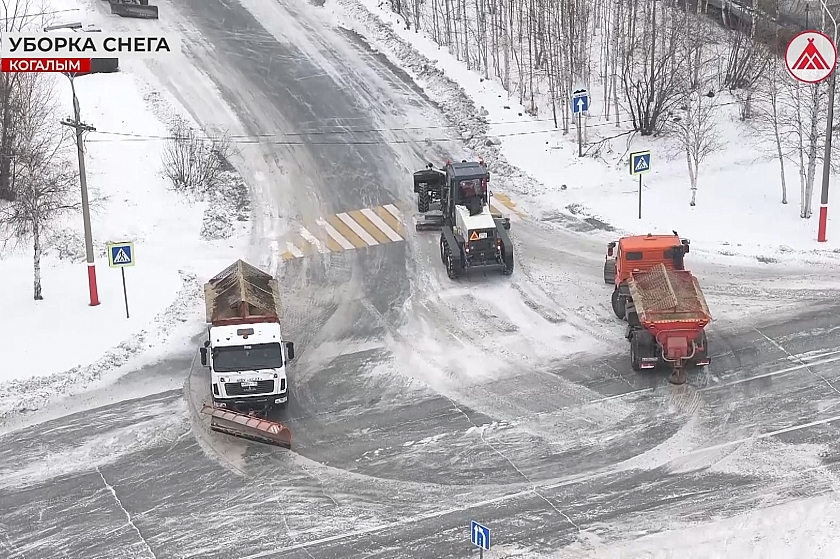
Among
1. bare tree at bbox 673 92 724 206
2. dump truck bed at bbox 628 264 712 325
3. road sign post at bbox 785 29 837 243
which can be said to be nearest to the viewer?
dump truck bed at bbox 628 264 712 325

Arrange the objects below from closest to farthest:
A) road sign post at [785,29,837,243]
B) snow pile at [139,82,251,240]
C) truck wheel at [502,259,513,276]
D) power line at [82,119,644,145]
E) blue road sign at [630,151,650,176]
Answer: truck wheel at [502,259,513,276]
road sign post at [785,29,837,243]
blue road sign at [630,151,650,176]
snow pile at [139,82,251,240]
power line at [82,119,644,145]

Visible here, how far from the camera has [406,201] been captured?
41.2 m

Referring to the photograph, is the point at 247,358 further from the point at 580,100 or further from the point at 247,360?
the point at 580,100

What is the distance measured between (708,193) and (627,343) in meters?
12.5

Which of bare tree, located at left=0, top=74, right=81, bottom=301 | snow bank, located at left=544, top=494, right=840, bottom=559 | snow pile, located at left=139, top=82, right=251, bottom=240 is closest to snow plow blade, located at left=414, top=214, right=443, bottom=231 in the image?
snow pile, located at left=139, top=82, right=251, bottom=240

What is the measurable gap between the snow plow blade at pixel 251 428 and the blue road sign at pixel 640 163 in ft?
57.2

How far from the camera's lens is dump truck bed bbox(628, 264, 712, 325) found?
1092 inches

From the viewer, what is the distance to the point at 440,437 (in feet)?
85.3

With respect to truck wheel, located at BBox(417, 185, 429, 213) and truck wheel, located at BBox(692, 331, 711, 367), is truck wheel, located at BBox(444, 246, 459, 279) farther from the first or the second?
truck wheel, located at BBox(692, 331, 711, 367)

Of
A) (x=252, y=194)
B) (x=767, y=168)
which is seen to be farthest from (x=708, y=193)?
(x=252, y=194)

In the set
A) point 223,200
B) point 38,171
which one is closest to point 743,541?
point 223,200

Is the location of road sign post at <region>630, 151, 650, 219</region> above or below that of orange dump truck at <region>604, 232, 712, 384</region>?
above

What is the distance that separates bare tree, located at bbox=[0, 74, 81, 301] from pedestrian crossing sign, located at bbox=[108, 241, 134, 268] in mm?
3208

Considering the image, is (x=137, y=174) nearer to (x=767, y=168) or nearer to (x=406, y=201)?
(x=406, y=201)
